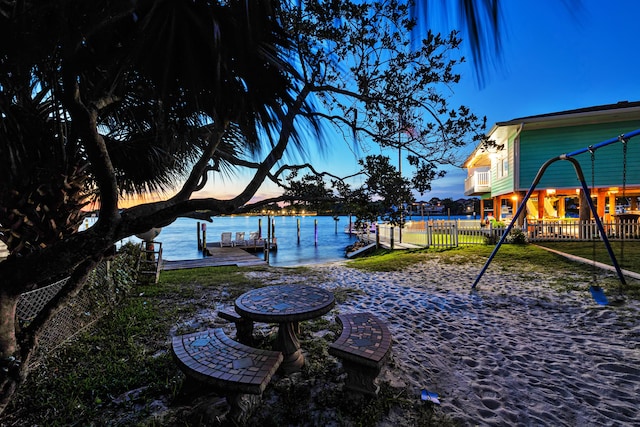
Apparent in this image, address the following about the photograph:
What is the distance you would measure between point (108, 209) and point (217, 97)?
1.07m

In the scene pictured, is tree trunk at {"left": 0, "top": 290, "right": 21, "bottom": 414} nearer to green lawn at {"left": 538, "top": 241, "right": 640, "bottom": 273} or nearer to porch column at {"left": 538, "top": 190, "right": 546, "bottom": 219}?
green lawn at {"left": 538, "top": 241, "right": 640, "bottom": 273}

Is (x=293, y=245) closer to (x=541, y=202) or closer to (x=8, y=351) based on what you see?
(x=541, y=202)

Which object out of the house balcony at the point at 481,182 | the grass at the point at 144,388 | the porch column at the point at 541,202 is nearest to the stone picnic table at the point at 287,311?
the grass at the point at 144,388

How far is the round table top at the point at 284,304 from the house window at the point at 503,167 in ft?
52.5

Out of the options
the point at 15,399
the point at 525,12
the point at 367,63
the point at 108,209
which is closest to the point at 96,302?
the point at 15,399

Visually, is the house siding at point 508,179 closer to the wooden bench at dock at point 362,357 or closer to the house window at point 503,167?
the house window at point 503,167

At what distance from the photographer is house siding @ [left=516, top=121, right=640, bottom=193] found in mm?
12945

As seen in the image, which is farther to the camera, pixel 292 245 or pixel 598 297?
pixel 292 245

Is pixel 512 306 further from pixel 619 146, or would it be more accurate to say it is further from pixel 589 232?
pixel 619 146

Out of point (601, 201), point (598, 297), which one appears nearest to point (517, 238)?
point (601, 201)

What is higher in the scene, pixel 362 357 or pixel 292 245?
pixel 362 357

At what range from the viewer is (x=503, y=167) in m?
16.2

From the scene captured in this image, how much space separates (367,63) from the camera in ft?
9.30

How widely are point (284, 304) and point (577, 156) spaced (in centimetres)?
1701
